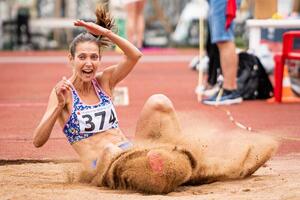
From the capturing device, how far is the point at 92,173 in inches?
182

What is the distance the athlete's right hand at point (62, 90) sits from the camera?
450cm

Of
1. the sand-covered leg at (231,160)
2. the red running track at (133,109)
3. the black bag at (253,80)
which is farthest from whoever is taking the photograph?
the black bag at (253,80)

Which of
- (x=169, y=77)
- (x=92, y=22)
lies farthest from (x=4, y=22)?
(x=92, y=22)

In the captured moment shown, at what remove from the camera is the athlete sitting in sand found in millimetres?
4438

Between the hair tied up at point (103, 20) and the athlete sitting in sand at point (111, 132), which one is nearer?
the athlete sitting in sand at point (111, 132)

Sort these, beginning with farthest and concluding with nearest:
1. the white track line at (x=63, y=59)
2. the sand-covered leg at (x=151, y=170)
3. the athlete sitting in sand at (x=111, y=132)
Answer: the white track line at (x=63, y=59), the athlete sitting in sand at (x=111, y=132), the sand-covered leg at (x=151, y=170)

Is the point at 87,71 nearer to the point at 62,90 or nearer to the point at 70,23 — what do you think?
the point at 62,90

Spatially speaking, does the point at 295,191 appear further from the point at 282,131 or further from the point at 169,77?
the point at 169,77

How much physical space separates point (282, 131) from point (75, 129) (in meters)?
2.67

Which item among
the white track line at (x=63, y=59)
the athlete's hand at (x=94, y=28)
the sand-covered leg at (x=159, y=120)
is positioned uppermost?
the athlete's hand at (x=94, y=28)

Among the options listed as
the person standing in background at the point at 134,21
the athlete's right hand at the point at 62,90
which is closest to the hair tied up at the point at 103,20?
the athlete's right hand at the point at 62,90

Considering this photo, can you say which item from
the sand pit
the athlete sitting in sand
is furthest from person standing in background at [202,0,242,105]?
the athlete sitting in sand

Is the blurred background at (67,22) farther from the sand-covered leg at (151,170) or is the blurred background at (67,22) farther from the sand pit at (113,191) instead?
the sand-covered leg at (151,170)

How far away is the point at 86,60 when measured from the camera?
475cm
